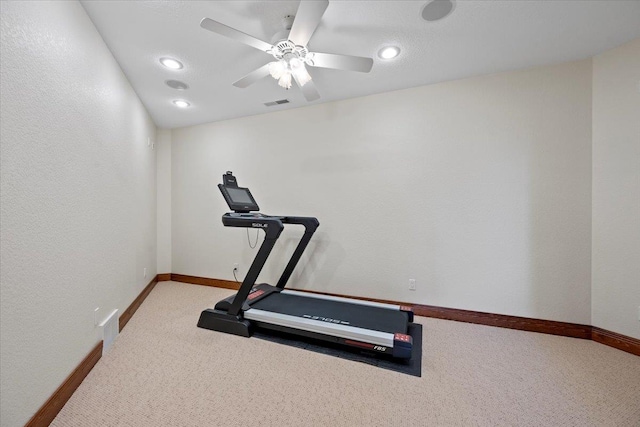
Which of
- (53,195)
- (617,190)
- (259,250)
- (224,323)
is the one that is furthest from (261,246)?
(617,190)

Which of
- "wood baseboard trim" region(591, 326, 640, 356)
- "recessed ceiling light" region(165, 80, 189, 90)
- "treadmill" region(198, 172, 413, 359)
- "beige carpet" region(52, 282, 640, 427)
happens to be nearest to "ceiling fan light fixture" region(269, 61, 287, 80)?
"treadmill" region(198, 172, 413, 359)

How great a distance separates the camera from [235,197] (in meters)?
2.70

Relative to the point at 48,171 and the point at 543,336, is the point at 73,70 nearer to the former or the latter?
the point at 48,171

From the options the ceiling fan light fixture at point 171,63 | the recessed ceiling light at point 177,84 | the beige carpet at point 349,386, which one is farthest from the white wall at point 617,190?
the recessed ceiling light at point 177,84

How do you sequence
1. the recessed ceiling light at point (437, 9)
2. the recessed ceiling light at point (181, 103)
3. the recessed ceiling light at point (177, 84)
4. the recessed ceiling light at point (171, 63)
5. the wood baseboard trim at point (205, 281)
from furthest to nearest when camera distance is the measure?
the wood baseboard trim at point (205, 281) → the recessed ceiling light at point (181, 103) → the recessed ceiling light at point (177, 84) → the recessed ceiling light at point (171, 63) → the recessed ceiling light at point (437, 9)

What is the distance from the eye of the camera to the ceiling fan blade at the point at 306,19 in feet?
4.74

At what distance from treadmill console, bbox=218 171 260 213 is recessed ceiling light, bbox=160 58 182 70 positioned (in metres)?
1.09

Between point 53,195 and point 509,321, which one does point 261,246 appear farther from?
point 509,321

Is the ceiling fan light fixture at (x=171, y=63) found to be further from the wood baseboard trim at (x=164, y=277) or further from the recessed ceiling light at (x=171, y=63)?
the wood baseboard trim at (x=164, y=277)

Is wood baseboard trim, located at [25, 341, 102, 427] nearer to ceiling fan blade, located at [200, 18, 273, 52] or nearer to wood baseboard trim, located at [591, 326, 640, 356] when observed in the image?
ceiling fan blade, located at [200, 18, 273, 52]

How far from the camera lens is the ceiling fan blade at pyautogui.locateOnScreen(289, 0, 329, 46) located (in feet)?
4.74

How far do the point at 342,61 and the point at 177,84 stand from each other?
1989 millimetres

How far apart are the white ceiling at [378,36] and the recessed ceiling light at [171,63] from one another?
2.6 inches

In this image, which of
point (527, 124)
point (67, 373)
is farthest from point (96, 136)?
point (527, 124)
